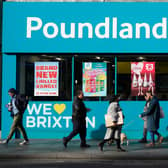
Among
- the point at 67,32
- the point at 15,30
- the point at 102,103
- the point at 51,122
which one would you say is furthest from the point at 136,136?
the point at 15,30

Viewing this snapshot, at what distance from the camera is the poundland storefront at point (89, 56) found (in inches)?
643

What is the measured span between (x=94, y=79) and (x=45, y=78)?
1802mm

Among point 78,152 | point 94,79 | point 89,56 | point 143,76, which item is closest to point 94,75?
point 94,79

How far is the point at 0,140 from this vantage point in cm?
1588

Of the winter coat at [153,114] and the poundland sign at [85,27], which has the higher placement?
the poundland sign at [85,27]

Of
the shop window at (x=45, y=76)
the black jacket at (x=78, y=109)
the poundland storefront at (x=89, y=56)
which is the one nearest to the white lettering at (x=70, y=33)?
the poundland storefront at (x=89, y=56)

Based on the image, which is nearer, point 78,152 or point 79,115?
point 78,152

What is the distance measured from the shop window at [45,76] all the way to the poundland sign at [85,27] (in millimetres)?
456

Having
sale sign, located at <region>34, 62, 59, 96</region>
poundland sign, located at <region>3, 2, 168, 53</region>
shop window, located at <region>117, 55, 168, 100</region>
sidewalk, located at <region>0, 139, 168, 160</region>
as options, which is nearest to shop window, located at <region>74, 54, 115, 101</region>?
shop window, located at <region>117, 55, 168, 100</region>

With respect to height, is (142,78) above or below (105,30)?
below

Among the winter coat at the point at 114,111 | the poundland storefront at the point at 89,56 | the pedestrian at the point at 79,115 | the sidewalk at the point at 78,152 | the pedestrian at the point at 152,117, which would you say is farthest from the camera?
the poundland storefront at the point at 89,56

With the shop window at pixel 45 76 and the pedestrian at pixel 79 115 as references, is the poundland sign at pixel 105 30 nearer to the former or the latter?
the shop window at pixel 45 76

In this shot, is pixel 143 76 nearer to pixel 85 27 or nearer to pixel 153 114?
pixel 153 114

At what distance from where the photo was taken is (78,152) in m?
12.7
